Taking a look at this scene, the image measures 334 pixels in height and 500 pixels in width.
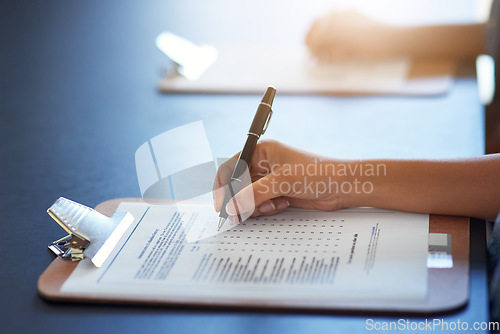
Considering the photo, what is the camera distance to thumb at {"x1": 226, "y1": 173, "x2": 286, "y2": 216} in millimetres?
923

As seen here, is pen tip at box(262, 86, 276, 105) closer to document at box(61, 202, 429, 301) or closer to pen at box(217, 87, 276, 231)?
pen at box(217, 87, 276, 231)

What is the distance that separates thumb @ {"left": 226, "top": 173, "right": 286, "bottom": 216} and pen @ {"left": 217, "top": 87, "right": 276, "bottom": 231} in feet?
0.06

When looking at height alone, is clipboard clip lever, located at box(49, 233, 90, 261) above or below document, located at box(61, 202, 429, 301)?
above

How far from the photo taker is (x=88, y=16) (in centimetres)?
206

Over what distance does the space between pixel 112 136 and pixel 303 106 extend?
420mm

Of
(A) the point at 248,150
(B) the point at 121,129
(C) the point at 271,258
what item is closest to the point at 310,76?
(B) the point at 121,129

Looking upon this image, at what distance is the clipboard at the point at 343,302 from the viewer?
A: 2.36ft

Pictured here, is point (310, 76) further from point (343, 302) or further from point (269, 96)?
point (343, 302)

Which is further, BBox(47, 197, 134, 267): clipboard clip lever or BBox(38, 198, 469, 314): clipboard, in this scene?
BBox(47, 197, 134, 267): clipboard clip lever

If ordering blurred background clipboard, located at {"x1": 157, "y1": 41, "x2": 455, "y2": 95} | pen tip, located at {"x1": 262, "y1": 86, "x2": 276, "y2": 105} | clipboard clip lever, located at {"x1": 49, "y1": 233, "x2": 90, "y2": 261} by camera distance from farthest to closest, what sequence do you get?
blurred background clipboard, located at {"x1": 157, "y1": 41, "x2": 455, "y2": 95} → pen tip, located at {"x1": 262, "y1": 86, "x2": 276, "y2": 105} → clipboard clip lever, located at {"x1": 49, "y1": 233, "x2": 90, "y2": 261}

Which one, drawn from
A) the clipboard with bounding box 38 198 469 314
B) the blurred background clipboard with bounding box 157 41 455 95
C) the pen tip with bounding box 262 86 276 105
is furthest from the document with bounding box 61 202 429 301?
the blurred background clipboard with bounding box 157 41 455 95

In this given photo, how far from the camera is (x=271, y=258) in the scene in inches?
32.7

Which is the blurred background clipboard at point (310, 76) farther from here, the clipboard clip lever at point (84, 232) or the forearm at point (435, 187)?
the clipboard clip lever at point (84, 232)

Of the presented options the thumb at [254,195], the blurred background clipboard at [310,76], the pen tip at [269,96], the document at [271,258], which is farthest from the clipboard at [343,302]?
the blurred background clipboard at [310,76]
